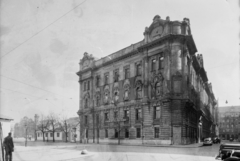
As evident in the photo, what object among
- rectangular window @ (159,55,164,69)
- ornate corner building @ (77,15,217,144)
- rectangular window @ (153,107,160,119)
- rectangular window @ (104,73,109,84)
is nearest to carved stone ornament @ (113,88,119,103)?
ornate corner building @ (77,15,217,144)

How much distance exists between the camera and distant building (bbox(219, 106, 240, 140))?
9430 cm

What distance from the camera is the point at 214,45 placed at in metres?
18.6

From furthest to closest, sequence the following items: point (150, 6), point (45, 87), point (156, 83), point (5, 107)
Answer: point (156, 83), point (45, 87), point (5, 107), point (150, 6)

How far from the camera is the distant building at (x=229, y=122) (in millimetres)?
94300

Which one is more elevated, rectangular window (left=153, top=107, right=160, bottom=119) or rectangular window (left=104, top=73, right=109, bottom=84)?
rectangular window (left=104, top=73, right=109, bottom=84)

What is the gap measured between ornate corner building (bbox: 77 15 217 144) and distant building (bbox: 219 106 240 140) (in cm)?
6509

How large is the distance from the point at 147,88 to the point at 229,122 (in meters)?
80.3

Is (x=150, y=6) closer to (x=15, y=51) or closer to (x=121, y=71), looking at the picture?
(x=15, y=51)

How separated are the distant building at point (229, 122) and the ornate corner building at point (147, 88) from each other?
214ft

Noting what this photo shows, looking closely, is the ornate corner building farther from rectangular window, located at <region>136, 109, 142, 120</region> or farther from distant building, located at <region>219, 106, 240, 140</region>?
distant building, located at <region>219, 106, 240, 140</region>

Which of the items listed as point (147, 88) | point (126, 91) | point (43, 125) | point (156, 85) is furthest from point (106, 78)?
point (43, 125)

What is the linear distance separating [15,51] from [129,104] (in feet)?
65.8

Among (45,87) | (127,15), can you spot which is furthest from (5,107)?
(127,15)

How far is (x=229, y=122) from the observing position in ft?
329
